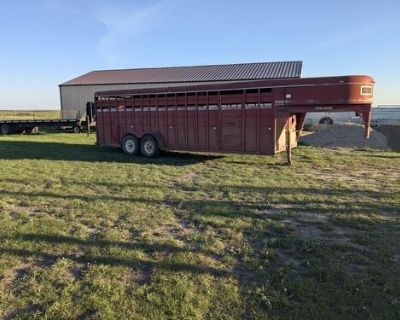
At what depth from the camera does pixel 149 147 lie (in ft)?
48.6

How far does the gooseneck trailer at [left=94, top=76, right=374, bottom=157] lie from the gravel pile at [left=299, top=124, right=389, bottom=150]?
8.52m

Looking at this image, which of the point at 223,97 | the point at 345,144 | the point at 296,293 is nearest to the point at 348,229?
the point at 296,293

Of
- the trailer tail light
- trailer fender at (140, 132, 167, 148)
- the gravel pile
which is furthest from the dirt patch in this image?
trailer fender at (140, 132, 167, 148)

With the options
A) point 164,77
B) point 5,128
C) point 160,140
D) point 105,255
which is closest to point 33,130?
point 5,128

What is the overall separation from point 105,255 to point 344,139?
1999cm

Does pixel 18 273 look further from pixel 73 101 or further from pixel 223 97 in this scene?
pixel 73 101

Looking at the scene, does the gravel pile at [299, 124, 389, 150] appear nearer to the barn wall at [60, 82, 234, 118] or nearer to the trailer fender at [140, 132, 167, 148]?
the trailer fender at [140, 132, 167, 148]

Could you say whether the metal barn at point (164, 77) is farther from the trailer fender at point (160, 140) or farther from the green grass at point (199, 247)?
the green grass at point (199, 247)

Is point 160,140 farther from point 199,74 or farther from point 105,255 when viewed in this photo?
point 199,74

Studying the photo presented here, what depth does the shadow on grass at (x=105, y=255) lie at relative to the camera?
4660 mm

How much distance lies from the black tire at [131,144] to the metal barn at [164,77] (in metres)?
22.5

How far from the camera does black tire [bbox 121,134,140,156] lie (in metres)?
15.2

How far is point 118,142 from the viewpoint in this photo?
15820mm

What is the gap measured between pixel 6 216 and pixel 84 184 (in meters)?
2.84
